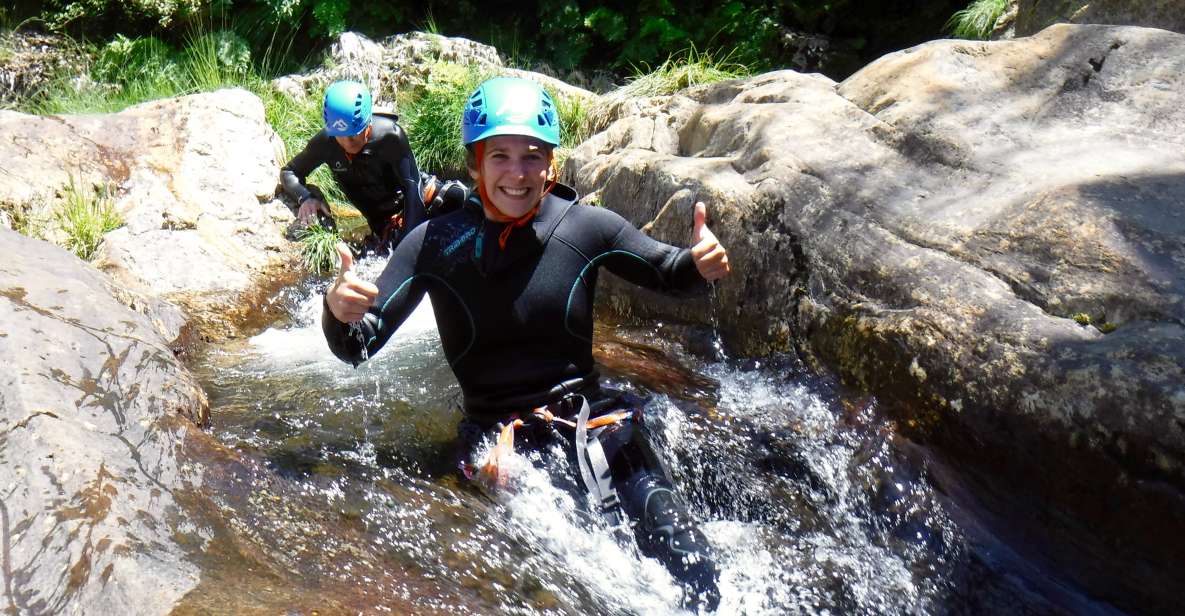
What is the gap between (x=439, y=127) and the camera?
8406 mm

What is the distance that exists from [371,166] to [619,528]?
410 centimetres

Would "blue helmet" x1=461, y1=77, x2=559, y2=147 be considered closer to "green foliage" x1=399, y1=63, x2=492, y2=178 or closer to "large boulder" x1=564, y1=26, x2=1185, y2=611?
"large boulder" x1=564, y1=26, x2=1185, y2=611

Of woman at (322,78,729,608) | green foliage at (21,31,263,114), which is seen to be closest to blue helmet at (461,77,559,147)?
woman at (322,78,729,608)

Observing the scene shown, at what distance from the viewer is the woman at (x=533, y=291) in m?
2.87

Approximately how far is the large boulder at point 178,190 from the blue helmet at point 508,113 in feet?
8.85

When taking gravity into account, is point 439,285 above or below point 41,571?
above

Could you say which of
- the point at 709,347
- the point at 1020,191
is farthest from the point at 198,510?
the point at 1020,191

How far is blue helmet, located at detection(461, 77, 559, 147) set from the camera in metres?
2.85

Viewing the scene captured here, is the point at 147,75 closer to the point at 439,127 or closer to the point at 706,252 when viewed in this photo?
the point at 439,127

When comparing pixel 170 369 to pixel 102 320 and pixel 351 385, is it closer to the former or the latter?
pixel 102 320

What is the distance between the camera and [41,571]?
2.06m

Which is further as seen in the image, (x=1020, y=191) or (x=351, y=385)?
(x=351, y=385)

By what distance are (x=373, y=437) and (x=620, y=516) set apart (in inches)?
47.3

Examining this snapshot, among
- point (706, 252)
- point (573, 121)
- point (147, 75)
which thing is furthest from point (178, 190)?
point (706, 252)
